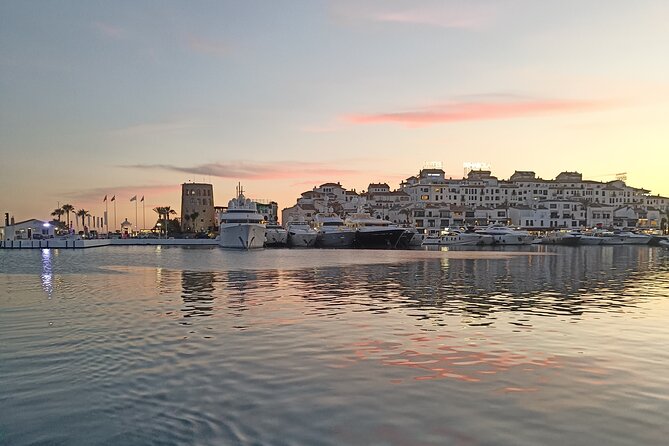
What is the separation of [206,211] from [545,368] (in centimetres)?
16640

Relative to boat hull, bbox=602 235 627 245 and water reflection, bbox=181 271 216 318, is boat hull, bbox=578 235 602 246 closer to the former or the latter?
boat hull, bbox=602 235 627 245

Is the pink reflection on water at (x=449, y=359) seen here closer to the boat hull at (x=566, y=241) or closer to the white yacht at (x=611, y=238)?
the boat hull at (x=566, y=241)

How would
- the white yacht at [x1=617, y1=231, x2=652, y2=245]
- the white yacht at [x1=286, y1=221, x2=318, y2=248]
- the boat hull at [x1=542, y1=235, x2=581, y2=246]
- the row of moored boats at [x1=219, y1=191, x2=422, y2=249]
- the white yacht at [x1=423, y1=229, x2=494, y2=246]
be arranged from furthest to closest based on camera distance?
the white yacht at [x1=617, y1=231, x2=652, y2=245], the boat hull at [x1=542, y1=235, x2=581, y2=246], the white yacht at [x1=423, y1=229, x2=494, y2=246], the white yacht at [x1=286, y1=221, x2=318, y2=248], the row of moored boats at [x1=219, y1=191, x2=422, y2=249]

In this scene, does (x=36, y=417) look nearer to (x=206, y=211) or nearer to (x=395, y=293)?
(x=395, y=293)

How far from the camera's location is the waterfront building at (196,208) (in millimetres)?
168375

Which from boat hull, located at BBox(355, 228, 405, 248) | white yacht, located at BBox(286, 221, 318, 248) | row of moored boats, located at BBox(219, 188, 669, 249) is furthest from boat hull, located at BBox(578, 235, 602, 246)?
white yacht, located at BBox(286, 221, 318, 248)

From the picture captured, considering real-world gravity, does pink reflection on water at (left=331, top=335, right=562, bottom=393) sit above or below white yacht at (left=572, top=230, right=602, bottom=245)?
below

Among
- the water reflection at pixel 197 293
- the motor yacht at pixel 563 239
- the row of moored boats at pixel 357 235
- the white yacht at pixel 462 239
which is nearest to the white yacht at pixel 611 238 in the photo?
the row of moored boats at pixel 357 235

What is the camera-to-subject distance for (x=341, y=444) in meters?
8.06

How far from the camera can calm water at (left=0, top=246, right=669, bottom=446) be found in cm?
872

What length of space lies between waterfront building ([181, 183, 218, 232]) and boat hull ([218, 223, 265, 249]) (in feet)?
230

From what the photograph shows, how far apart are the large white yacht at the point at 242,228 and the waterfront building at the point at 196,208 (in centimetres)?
6271

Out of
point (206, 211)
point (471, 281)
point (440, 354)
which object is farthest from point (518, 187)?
point (440, 354)

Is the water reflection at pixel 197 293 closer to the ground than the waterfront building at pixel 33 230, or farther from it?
closer to the ground
